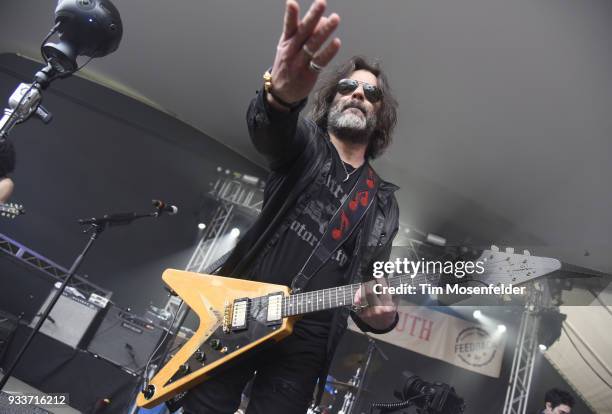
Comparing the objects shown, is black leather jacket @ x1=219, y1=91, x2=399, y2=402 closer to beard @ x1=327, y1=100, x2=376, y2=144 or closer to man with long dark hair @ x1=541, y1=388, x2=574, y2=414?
beard @ x1=327, y1=100, x2=376, y2=144

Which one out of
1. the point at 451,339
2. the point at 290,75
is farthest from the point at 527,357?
the point at 290,75

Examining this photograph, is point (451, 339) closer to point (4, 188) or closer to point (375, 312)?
point (375, 312)

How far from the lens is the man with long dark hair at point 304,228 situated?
1363mm

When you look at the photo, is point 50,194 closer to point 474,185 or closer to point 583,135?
point 474,185

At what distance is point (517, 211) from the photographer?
682 cm

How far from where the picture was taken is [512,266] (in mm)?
1582

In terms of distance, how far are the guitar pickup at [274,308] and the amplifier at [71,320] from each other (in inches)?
156

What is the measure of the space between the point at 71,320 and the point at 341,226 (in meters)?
4.29

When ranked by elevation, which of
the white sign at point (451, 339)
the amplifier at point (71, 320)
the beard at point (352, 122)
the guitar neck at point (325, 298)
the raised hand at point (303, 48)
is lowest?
the amplifier at point (71, 320)

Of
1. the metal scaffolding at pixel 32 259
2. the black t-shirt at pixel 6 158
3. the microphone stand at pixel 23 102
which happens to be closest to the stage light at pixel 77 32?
the microphone stand at pixel 23 102

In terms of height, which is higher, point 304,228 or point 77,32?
point 77,32

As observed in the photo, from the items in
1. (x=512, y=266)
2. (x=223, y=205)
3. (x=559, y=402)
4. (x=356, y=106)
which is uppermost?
(x=223, y=205)

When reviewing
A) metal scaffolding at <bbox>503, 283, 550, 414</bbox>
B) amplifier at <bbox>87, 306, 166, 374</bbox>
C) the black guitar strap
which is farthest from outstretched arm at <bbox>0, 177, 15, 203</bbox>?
metal scaffolding at <bbox>503, 283, 550, 414</bbox>

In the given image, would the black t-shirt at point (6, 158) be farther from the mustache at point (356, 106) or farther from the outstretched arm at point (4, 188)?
the mustache at point (356, 106)
